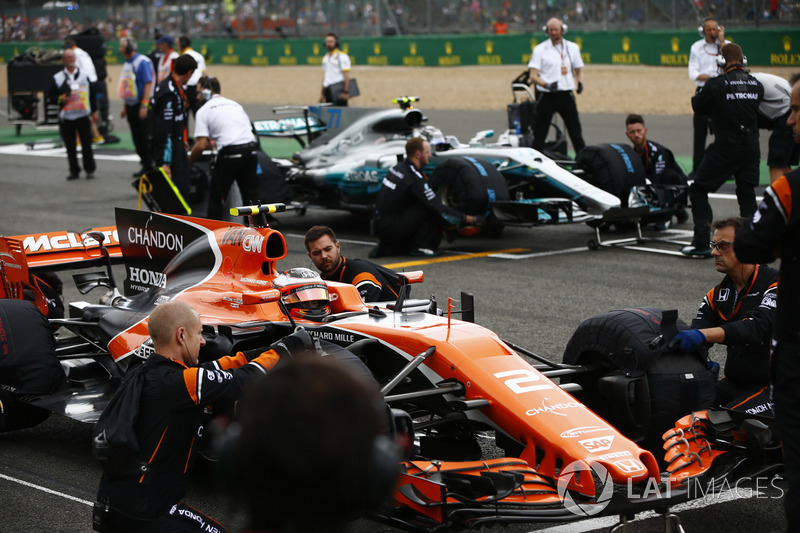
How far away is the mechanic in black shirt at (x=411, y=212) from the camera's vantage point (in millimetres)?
10938

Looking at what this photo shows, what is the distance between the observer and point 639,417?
527cm

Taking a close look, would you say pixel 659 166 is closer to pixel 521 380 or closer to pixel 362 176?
pixel 362 176

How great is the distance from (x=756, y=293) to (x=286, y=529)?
3913 millimetres

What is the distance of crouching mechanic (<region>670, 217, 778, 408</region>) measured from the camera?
197 inches

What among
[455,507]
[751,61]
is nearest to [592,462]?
[455,507]

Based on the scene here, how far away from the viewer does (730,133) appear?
1044 centimetres

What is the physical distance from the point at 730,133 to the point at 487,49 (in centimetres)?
2140

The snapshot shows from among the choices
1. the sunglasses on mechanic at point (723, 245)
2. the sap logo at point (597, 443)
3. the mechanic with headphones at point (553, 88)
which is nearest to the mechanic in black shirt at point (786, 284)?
the sap logo at point (597, 443)

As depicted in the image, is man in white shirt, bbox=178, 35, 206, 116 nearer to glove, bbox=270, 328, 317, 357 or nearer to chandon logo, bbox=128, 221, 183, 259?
chandon logo, bbox=128, 221, 183, 259

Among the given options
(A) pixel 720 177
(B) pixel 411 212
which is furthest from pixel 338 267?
(A) pixel 720 177

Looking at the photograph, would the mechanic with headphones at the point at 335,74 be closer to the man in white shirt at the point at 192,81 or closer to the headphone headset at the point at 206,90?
the man in white shirt at the point at 192,81

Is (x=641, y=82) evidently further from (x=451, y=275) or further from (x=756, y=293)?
(x=756, y=293)

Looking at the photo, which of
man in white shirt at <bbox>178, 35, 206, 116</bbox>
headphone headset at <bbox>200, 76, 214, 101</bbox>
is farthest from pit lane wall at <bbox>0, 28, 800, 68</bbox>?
headphone headset at <bbox>200, 76, 214, 101</bbox>

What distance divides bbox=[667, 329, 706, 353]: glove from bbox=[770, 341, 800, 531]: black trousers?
1.38 metres
